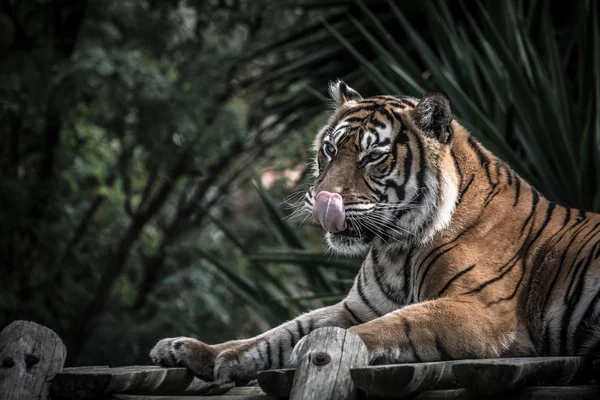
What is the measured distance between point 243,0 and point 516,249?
4810 millimetres

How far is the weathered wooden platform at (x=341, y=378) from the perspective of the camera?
7.22ft

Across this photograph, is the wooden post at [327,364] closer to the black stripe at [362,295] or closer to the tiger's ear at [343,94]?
the black stripe at [362,295]

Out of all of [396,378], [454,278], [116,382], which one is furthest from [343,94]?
[396,378]

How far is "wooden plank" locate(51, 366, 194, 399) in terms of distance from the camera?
270 cm

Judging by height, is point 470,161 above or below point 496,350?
above

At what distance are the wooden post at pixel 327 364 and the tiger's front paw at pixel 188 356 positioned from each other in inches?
20.8

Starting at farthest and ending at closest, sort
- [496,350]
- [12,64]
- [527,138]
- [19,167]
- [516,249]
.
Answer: [19,167] → [12,64] → [527,138] → [516,249] → [496,350]

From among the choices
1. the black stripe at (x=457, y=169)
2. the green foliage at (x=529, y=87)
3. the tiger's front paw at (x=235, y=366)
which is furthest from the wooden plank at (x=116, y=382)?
the green foliage at (x=529, y=87)

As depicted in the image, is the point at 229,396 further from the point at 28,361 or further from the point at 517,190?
the point at 517,190

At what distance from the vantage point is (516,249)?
2.94m

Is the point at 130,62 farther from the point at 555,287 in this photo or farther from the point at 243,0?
the point at 555,287

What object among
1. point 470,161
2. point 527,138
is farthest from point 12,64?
point 470,161

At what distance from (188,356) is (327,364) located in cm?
65

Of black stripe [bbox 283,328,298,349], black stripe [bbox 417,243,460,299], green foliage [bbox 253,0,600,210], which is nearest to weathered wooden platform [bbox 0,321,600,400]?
black stripe [bbox 283,328,298,349]
